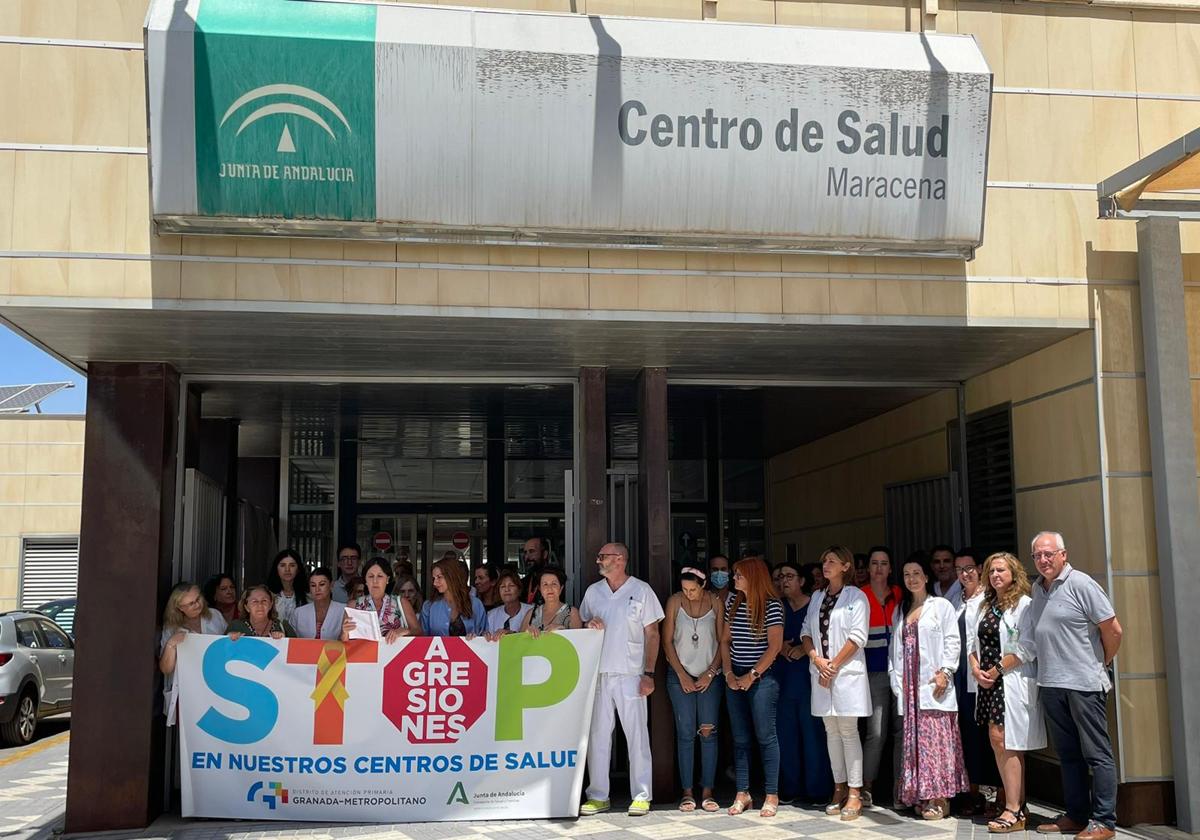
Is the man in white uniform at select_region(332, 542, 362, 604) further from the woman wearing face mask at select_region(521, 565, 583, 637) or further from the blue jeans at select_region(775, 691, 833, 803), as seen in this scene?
the blue jeans at select_region(775, 691, 833, 803)

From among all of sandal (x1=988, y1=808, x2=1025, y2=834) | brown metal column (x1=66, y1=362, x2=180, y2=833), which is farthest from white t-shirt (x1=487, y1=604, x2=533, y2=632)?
sandal (x1=988, y1=808, x2=1025, y2=834)

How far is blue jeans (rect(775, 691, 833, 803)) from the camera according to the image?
8.05 m

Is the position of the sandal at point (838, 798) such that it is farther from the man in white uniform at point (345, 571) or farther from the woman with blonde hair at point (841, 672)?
the man in white uniform at point (345, 571)

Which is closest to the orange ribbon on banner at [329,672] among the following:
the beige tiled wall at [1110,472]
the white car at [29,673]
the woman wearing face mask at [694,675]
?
the woman wearing face mask at [694,675]

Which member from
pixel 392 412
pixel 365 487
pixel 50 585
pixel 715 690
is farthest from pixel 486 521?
pixel 50 585

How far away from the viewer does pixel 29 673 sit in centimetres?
1302

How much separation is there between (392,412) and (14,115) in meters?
5.17

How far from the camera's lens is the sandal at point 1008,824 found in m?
7.11

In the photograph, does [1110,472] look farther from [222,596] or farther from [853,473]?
[222,596]

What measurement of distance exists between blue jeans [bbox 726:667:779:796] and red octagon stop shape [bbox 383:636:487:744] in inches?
71.2

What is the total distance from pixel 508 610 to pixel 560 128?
144 inches

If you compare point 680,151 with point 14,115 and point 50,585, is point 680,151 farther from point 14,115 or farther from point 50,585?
point 50,585

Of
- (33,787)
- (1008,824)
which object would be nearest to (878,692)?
(1008,824)

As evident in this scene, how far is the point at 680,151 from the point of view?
7062mm
